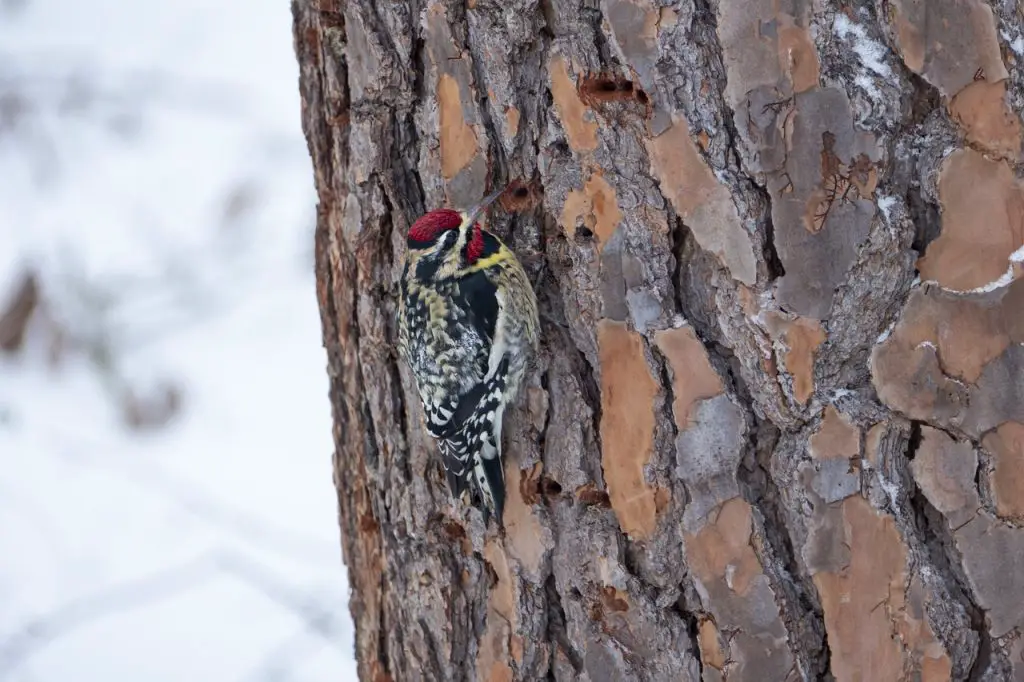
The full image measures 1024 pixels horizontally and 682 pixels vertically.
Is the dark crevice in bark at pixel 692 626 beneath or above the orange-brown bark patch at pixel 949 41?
beneath

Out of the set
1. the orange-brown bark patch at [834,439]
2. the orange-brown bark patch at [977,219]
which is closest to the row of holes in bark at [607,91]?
the orange-brown bark patch at [977,219]

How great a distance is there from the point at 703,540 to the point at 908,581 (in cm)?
35

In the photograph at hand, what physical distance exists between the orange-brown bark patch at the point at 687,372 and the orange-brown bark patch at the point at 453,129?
21.7 inches

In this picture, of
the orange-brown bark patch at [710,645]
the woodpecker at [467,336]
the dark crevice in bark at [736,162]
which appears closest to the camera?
the dark crevice in bark at [736,162]

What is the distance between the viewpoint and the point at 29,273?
18.1ft

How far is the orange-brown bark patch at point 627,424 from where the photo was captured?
1858 mm

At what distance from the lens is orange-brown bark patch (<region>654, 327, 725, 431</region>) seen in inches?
70.8

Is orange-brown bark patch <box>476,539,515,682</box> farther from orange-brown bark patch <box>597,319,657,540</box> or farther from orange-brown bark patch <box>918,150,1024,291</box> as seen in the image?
orange-brown bark patch <box>918,150,1024,291</box>

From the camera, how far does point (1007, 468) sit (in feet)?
5.52

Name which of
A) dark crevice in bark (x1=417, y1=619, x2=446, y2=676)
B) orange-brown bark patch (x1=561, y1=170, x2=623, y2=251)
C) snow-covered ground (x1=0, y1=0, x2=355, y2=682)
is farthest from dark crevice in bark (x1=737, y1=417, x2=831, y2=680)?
snow-covered ground (x1=0, y1=0, x2=355, y2=682)

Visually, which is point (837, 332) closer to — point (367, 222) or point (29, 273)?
point (367, 222)

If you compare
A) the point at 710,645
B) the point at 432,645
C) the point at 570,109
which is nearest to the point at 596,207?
the point at 570,109

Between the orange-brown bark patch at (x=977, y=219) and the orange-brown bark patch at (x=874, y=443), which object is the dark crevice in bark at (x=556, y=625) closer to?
the orange-brown bark patch at (x=874, y=443)

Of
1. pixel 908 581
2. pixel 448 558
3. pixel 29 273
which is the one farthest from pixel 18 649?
pixel 908 581
